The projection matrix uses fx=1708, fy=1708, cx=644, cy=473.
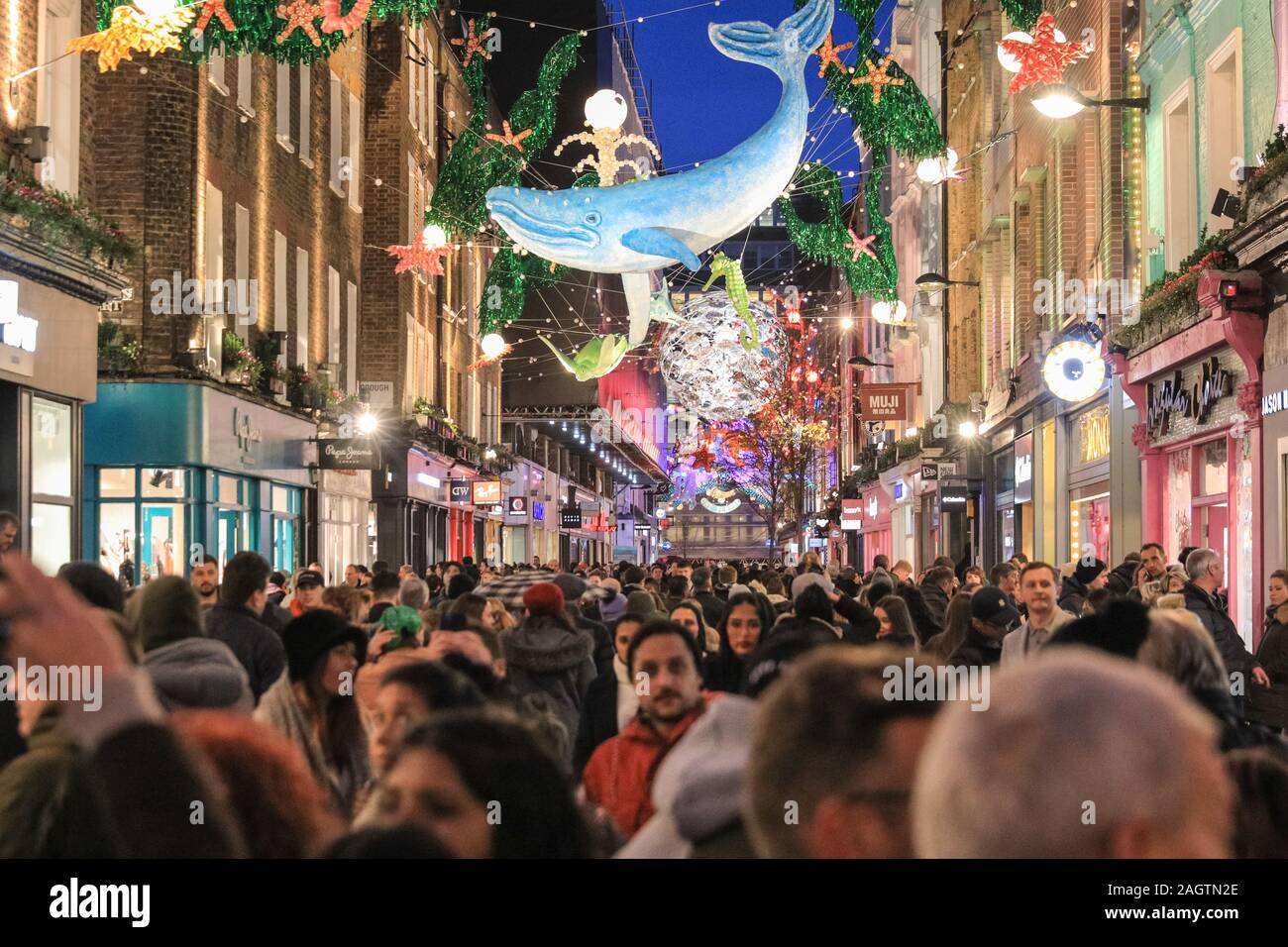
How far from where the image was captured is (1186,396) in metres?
20.1

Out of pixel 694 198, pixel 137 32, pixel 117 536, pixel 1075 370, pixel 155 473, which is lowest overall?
pixel 117 536

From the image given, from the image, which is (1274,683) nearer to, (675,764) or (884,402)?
(675,764)

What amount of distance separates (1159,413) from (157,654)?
58.0ft

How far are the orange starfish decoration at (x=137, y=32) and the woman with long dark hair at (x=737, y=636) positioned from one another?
18.3 ft

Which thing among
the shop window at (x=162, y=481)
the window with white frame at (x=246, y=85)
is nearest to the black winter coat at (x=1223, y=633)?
the shop window at (x=162, y=481)

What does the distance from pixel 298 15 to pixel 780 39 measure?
11.5ft

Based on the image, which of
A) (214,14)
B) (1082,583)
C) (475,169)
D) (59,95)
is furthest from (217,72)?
(1082,583)

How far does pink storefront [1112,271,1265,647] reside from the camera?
669 inches

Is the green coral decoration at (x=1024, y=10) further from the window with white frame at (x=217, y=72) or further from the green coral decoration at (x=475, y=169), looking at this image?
the window with white frame at (x=217, y=72)

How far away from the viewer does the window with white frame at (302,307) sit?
103ft
